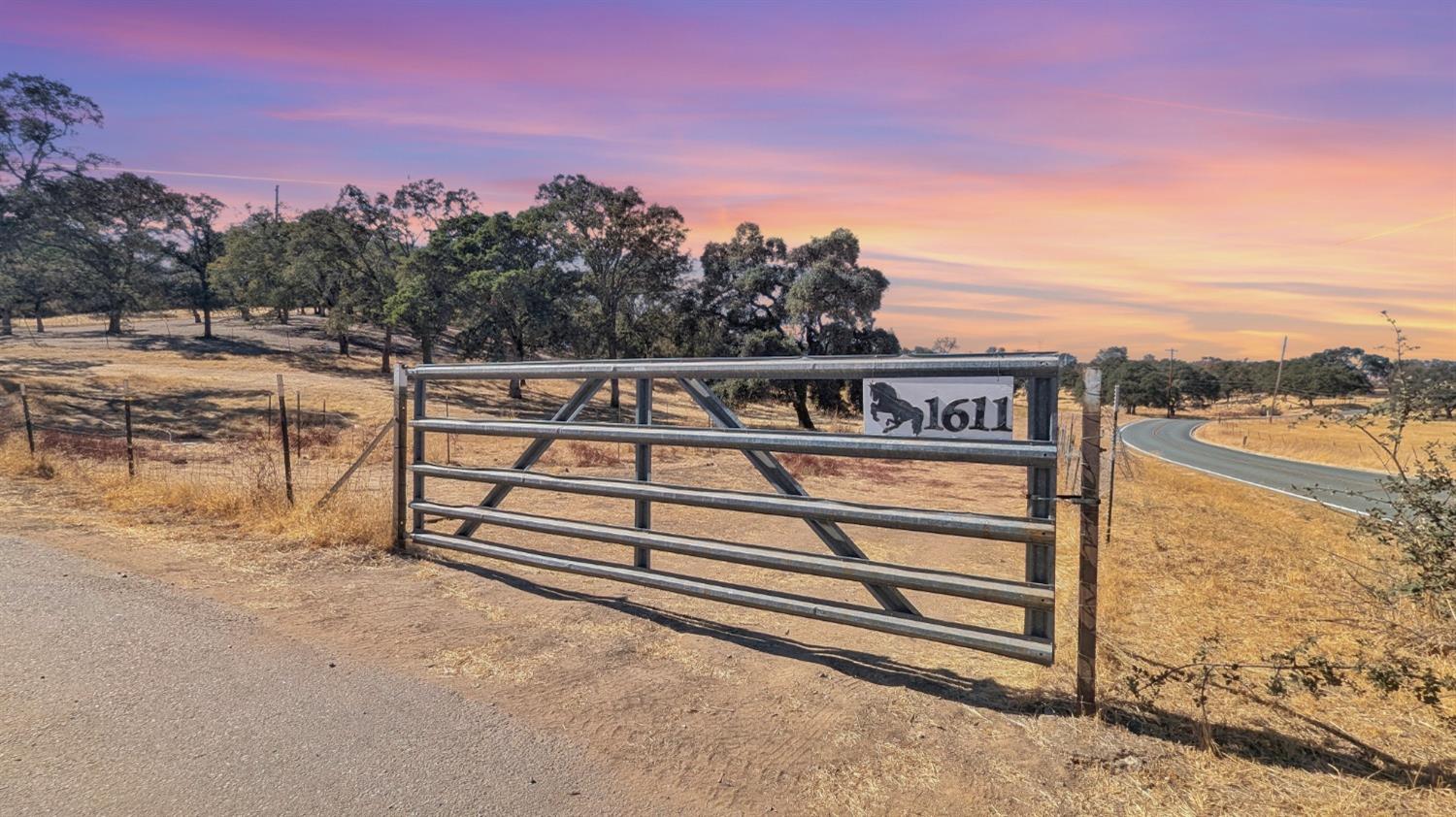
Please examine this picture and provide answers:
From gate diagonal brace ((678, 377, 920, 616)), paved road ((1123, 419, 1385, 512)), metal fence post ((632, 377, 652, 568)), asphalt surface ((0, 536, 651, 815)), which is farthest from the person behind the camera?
paved road ((1123, 419, 1385, 512))

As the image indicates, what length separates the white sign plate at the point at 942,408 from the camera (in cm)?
358

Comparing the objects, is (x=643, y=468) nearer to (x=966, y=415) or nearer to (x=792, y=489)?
(x=792, y=489)

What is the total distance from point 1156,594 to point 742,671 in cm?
534

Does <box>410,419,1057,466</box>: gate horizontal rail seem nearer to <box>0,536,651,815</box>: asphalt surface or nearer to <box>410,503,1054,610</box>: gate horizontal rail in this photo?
<box>410,503,1054,610</box>: gate horizontal rail

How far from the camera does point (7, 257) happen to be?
93.9 ft

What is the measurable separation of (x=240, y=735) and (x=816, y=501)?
9.90ft

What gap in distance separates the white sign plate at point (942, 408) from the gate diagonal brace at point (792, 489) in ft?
2.15

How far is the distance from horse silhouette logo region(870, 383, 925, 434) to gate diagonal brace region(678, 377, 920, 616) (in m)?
0.62

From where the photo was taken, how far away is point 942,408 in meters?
3.72

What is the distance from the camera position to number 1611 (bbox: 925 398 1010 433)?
11.7 ft

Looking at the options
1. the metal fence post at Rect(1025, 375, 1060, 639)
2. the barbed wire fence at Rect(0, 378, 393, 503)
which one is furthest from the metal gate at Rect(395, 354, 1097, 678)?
the barbed wire fence at Rect(0, 378, 393, 503)

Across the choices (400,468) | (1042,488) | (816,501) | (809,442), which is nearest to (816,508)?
(816,501)

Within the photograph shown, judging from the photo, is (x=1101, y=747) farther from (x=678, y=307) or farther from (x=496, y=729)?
(x=678, y=307)

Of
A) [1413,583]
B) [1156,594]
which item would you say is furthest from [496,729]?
[1156,594]
